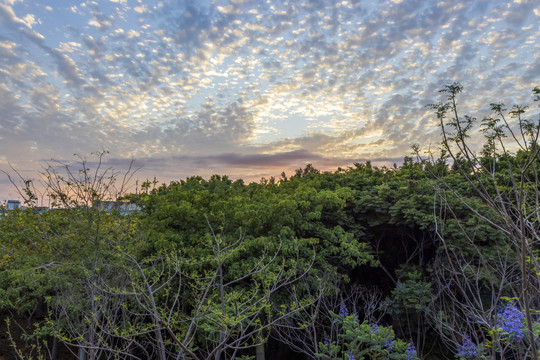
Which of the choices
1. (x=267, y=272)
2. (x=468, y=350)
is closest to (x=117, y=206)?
(x=267, y=272)

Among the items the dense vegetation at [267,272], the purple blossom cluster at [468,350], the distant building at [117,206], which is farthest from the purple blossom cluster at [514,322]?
the distant building at [117,206]

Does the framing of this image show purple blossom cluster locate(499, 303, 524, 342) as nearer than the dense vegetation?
Yes

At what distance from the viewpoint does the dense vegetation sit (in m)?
5.44

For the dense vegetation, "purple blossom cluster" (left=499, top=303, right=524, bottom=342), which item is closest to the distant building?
the dense vegetation

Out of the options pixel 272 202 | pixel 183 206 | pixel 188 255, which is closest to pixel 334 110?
pixel 272 202

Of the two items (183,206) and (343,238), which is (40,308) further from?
(343,238)

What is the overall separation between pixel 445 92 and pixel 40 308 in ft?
40.9

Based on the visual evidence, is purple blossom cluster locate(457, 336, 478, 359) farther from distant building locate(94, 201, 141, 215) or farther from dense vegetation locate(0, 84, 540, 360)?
distant building locate(94, 201, 141, 215)

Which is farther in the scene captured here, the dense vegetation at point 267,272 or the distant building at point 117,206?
the distant building at point 117,206

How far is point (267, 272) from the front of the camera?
22.7ft

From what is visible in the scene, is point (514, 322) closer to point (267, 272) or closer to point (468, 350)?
point (468, 350)

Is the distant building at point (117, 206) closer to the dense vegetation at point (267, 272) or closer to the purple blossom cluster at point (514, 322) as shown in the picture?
the dense vegetation at point (267, 272)

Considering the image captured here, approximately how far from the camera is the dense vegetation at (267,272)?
544cm

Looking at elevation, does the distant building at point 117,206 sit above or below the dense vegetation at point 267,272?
above
